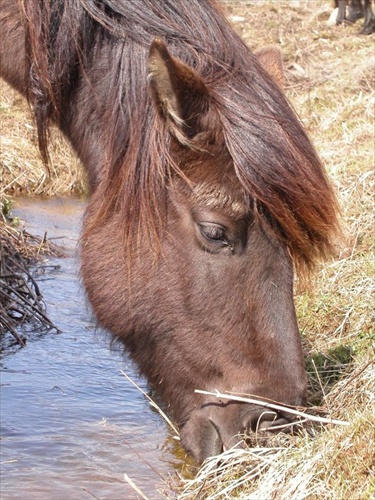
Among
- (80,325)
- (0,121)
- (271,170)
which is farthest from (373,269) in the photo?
(0,121)

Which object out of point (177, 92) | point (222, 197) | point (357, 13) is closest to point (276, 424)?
point (222, 197)

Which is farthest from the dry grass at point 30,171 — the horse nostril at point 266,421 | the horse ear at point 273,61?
the horse nostril at point 266,421

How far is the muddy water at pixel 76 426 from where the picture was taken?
3816mm

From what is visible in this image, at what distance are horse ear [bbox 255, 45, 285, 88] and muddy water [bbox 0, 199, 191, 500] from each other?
4.06ft

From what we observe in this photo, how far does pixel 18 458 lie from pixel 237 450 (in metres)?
1.26

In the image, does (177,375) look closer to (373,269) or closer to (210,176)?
(210,176)

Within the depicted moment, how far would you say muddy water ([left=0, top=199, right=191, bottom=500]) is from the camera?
150 inches

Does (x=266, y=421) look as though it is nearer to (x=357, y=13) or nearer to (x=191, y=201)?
(x=191, y=201)

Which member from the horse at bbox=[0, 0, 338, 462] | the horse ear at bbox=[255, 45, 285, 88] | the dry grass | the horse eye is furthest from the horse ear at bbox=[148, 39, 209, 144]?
the dry grass

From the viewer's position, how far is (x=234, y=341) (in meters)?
3.24

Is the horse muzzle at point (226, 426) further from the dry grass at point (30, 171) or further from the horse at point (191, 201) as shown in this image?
the dry grass at point (30, 171)

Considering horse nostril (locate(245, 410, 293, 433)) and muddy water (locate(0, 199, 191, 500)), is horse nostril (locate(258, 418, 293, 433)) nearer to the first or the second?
horse nostril (locate(245, 410, 293, 433))

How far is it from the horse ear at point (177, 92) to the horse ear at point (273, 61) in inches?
33.0

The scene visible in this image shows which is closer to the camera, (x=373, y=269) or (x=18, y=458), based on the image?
(x=18, y=458)
